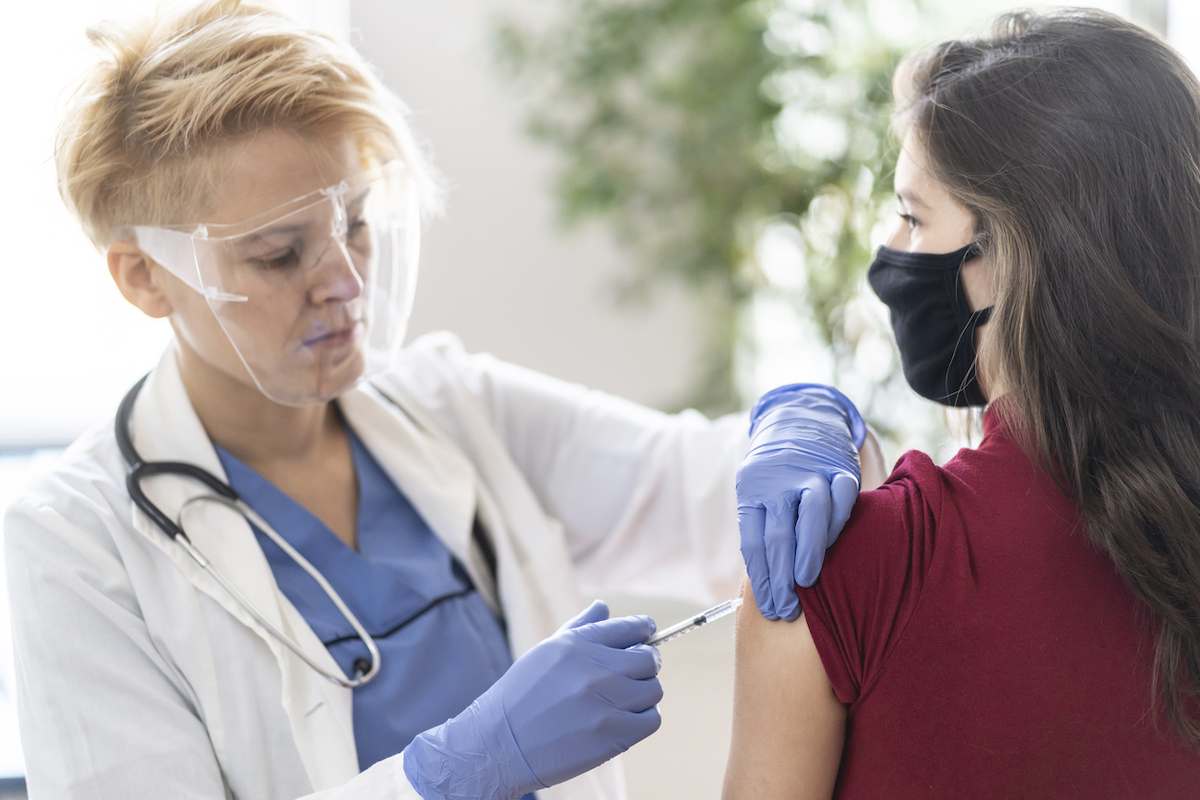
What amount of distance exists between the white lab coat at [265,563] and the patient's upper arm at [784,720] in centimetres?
38

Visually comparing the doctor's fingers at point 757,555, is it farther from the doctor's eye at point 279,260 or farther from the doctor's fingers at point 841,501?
the doctor's eye at point 279,260

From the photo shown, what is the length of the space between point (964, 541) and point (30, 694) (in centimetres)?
102

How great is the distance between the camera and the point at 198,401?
1286 mm

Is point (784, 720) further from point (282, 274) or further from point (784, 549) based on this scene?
point (282, 274)

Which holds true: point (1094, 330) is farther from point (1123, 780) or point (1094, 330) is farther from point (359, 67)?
point (359, 67)

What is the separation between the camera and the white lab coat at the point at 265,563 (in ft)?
3.37

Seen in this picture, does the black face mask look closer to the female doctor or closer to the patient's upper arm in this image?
the female doctor

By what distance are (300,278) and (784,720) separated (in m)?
0.80

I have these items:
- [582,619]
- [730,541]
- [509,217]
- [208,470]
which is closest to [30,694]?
[208,470]

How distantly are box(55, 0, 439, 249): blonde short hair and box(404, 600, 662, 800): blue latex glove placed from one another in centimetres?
70

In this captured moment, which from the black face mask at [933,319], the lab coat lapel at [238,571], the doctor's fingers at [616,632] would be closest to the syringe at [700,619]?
the doctor's fingers at [616,632]

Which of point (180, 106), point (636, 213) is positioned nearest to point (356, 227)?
point (180, 106)

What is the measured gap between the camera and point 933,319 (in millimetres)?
965

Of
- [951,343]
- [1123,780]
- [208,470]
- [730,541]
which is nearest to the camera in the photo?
[1123,780]
